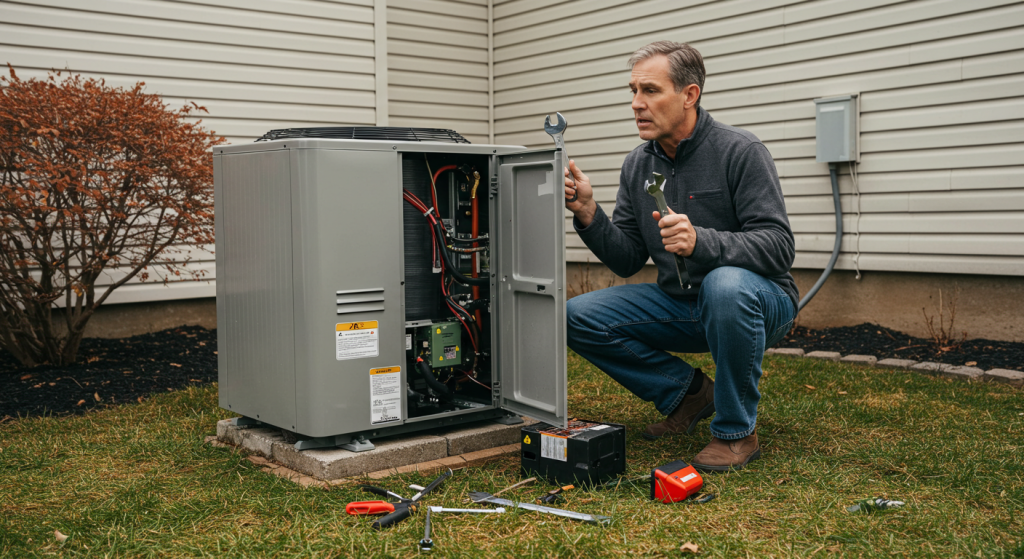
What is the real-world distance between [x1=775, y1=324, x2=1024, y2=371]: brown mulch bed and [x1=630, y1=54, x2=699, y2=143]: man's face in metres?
2.40

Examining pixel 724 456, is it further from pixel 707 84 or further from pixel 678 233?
pixel 707 84

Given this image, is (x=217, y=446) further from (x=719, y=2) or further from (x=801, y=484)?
(x=719, y=2)

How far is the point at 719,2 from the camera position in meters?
6.02

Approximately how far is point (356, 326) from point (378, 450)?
1.36 feet

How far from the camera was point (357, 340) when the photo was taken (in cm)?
277

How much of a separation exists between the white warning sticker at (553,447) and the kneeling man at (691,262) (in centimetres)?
47

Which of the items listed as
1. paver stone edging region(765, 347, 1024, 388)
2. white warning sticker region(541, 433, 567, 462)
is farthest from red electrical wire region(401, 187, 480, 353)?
paver stone edging region(765, 347, 1024, 388)

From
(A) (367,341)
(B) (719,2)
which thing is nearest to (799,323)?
(B) (719,2)

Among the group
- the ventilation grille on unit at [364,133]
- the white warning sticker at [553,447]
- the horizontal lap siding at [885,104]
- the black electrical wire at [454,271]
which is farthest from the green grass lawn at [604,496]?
the horizontal lap siding at [885,104]

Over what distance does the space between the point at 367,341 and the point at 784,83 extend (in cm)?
398

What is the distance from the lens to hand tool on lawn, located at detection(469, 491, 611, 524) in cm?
221

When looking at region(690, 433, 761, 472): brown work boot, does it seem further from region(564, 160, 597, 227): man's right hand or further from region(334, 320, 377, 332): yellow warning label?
region(334, 320, 377, 332): yellow warning label

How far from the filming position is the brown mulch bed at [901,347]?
4.41 m

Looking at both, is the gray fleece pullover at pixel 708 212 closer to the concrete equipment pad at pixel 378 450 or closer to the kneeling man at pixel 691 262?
the kneeling man at pixel 691 262
